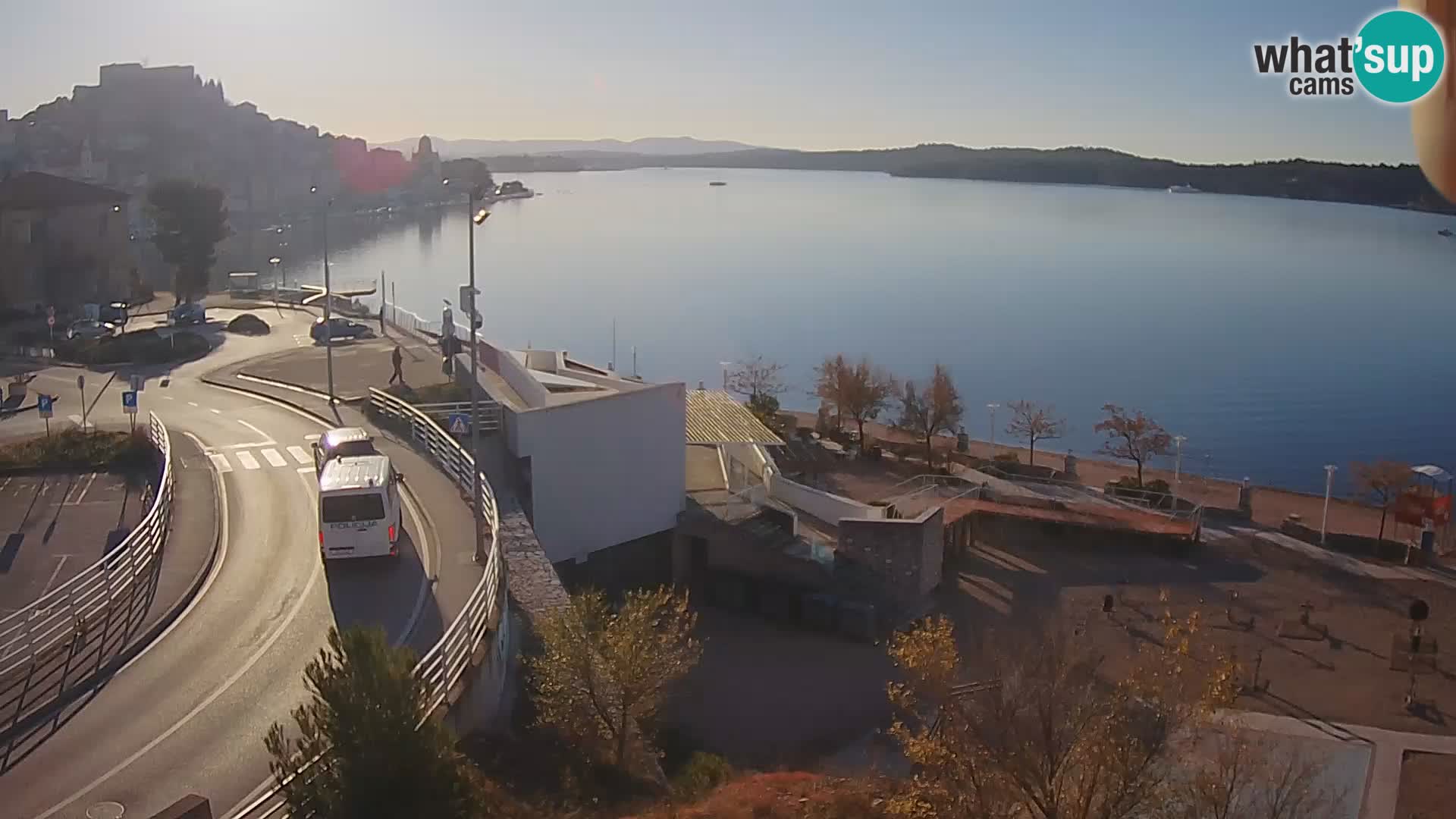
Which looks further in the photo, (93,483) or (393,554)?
(93,483)

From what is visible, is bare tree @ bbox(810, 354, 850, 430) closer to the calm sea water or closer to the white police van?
the calm sea water

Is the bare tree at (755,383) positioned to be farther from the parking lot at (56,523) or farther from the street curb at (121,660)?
the street curb at (121,660)

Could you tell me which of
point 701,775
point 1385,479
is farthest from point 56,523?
point 1385,479

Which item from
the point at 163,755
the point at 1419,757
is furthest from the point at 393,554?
the point at 1419,757

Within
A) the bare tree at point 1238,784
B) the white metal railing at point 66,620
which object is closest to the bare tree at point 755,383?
the white metal railing at point 66,620

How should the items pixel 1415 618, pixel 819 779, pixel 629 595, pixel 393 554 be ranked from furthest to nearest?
1. pixel 1415 618
2. pixel 393 554
3. pixel 629 595
4. pixel 819 779

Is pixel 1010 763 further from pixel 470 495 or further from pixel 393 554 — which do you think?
pixel 470 495

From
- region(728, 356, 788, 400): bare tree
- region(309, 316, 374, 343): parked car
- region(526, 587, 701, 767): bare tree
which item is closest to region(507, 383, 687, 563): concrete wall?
region(526, 587, 701, 767): bare tree

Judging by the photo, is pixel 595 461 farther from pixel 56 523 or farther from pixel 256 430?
pixel 56 523
